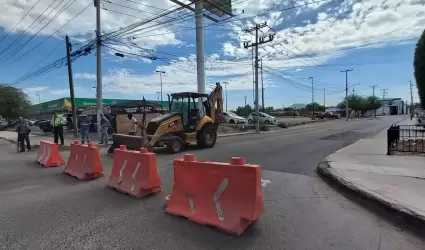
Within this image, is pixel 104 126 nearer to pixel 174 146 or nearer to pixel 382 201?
pixel 174 146

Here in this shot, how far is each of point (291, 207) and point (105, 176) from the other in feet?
17.5

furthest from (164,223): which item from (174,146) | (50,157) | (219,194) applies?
(174,146)

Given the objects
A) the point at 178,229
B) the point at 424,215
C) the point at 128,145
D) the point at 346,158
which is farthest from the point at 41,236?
the point at 346,158

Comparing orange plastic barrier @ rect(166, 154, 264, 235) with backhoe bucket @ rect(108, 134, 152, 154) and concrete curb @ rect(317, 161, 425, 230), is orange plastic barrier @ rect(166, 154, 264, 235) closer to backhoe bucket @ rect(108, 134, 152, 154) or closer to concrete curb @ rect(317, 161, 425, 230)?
concrete curb @ rect(317, 161, 425, 230)

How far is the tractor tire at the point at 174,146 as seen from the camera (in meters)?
13.0

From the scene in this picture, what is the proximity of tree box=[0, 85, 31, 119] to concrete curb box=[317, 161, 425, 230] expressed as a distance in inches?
2054

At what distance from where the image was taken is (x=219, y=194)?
459 cm

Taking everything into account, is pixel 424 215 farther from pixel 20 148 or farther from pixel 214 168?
pixel 20 148

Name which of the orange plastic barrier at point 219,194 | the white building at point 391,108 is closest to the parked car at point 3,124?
the orange plastic barrier at point 219,194

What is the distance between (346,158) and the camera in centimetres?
987

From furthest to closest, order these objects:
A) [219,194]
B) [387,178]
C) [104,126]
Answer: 1. [104,126]
2. [387,178]
3. [219,194]

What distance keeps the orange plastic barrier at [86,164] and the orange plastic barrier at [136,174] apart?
141 centimetres

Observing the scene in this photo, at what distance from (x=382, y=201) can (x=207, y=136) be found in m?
10.4

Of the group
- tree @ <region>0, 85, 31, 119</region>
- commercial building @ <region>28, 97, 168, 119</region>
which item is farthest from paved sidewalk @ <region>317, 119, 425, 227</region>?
tree @ <region>0, 85, 31, 119</region>
